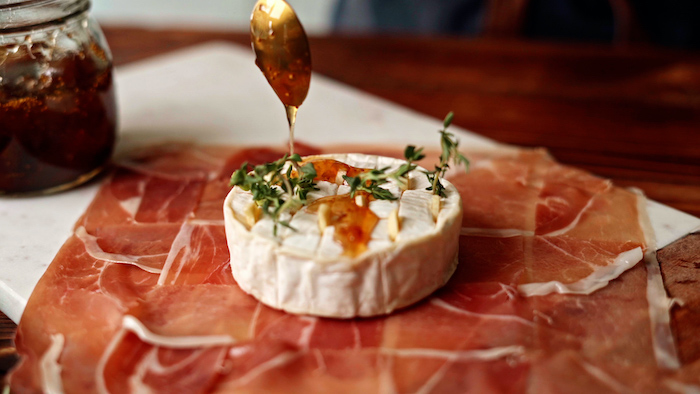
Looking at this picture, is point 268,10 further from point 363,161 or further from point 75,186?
point 75,186

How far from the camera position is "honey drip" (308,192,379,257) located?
4.17ft

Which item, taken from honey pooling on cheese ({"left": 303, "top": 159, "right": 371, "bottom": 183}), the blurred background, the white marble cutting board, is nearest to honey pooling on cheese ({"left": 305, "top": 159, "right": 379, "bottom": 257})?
honey pooling on cheese ({"left": 303, "top": 159, "right": 371, "bottom": 183})

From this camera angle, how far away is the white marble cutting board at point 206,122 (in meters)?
1.62

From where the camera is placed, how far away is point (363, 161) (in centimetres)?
163

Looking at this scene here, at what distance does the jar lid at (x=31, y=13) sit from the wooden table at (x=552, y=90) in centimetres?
125

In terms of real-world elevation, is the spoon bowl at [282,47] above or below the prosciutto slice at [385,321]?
above

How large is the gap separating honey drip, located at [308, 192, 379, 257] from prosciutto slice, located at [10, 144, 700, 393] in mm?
170

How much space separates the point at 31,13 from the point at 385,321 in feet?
3.97

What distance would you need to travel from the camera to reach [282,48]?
1.56 meters

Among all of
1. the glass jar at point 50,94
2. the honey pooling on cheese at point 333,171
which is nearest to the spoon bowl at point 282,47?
the honey pooling on cheese at point 333,171

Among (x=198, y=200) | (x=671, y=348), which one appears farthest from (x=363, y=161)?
(x=671, y=348)

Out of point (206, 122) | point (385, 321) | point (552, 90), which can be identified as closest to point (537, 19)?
point (552, 90)

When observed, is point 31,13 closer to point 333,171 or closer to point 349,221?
point 333,171

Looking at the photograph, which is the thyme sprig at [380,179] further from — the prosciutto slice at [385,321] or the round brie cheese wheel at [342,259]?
the prosciutto slice at [385,321]
